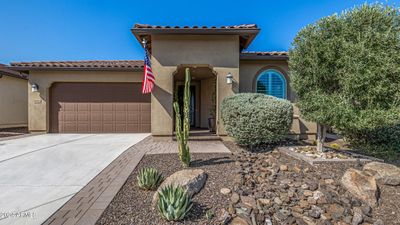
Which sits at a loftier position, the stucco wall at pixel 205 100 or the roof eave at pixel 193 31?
the roof eave at pixel 193 31

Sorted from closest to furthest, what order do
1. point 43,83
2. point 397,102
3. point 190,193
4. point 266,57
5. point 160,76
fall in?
point 190,193, point 397,102, point 160,76, point 266,57, point 43,83

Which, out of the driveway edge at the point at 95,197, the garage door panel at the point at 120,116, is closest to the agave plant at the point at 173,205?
the driveway edge at the point at 95,197

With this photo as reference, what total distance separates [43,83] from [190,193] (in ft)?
36.8

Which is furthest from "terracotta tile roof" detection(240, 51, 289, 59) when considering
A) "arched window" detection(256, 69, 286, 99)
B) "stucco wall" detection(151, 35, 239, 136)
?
"stucco wall" detection(151, 35, 239, 136)

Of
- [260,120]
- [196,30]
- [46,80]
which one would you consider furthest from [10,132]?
[260,120]

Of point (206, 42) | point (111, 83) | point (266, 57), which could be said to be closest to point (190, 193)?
point (206, 42)

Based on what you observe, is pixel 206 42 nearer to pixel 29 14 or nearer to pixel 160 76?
pixel 160 76

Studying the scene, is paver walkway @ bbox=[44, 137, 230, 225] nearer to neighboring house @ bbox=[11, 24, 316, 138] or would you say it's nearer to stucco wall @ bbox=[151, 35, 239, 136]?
stucco wall @ bbox=[151, 35, 239, 136]

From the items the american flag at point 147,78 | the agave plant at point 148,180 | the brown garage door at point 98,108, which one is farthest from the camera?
the brown garage door at point 98,108

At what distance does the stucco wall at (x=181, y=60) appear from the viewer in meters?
8.25

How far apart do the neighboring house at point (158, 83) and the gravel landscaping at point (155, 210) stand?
352cm

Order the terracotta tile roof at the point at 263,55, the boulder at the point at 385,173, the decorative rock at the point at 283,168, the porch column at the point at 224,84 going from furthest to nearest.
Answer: the terracotta tile roof at the point at 263,55 → the porch column at the point at 224,84 → the decorative rock at the point at 283,168 → the boulder at the point at 385,173

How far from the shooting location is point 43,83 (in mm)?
10758

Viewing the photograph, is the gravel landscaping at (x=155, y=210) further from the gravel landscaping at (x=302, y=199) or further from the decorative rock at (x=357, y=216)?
the decorative rock at (x=357, y=216)
